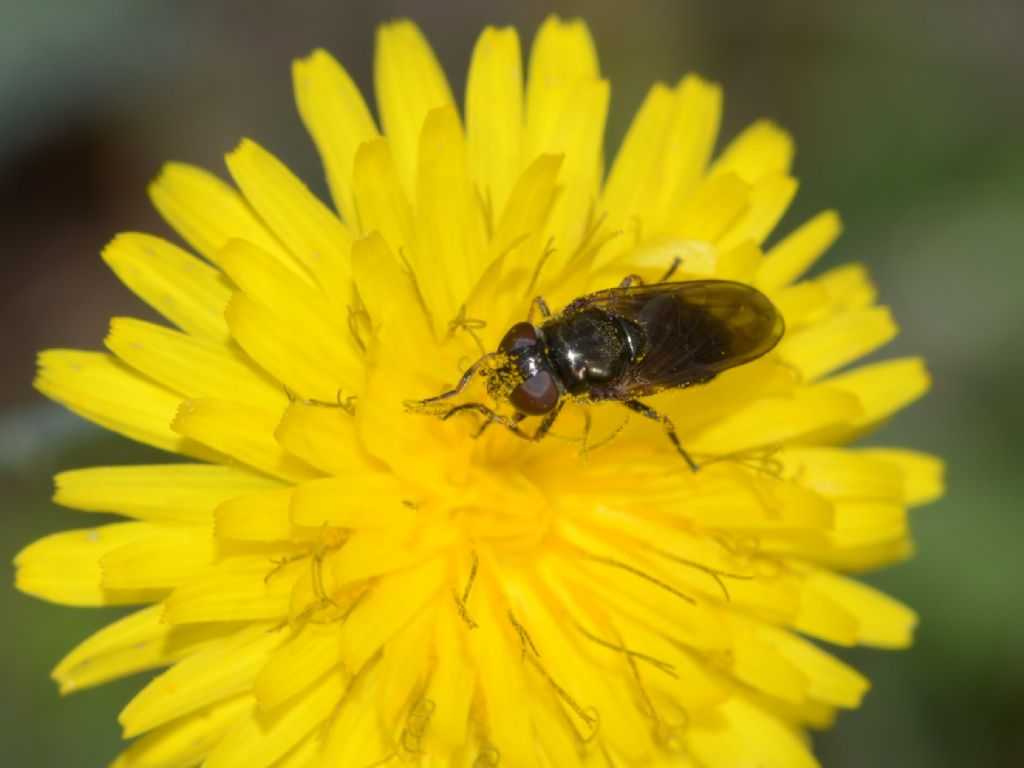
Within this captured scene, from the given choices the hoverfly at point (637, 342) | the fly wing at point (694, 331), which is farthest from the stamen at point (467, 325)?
the fly wing at point (694, 331)

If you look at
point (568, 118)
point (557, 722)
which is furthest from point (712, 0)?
point (557, 722)

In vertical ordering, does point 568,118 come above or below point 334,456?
above

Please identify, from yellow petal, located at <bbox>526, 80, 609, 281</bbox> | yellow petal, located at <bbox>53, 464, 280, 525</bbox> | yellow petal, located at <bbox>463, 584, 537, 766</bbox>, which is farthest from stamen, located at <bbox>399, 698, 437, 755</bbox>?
yellow petal, located at <bbox>526, 80, 609, 281</bbox>

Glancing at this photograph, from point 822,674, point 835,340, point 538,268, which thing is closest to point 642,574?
point 822,674

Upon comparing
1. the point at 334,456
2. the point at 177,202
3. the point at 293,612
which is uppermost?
the point at 177,202

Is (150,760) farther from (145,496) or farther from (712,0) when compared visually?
(712,0)
